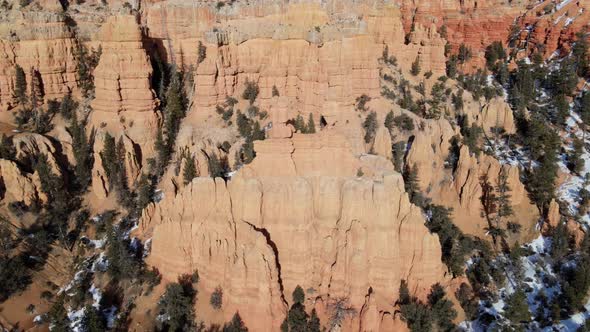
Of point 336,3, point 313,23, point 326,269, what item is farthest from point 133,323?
point 336,3

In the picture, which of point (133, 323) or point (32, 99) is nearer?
point (133, 323)

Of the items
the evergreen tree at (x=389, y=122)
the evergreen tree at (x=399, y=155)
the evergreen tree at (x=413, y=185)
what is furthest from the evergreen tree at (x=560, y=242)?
the evergreen tree at (x=389, y=122)

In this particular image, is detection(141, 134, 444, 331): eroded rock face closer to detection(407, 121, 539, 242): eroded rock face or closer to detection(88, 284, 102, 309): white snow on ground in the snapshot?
detection(88, 284, 102, 309): white snow on ground

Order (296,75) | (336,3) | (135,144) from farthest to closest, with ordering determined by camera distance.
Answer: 1. (336,3)
2. (296,75)
3. (135,144)

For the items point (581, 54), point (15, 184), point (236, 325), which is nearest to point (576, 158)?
point (581, 54)

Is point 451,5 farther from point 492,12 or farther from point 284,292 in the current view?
point 284,292

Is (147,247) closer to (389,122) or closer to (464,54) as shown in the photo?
(389,122)

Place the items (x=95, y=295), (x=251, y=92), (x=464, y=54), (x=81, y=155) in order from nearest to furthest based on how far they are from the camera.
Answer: (x=95, y=295)
(x=81, y=155)
(x=251, y=92)
(x=464, y=54)
